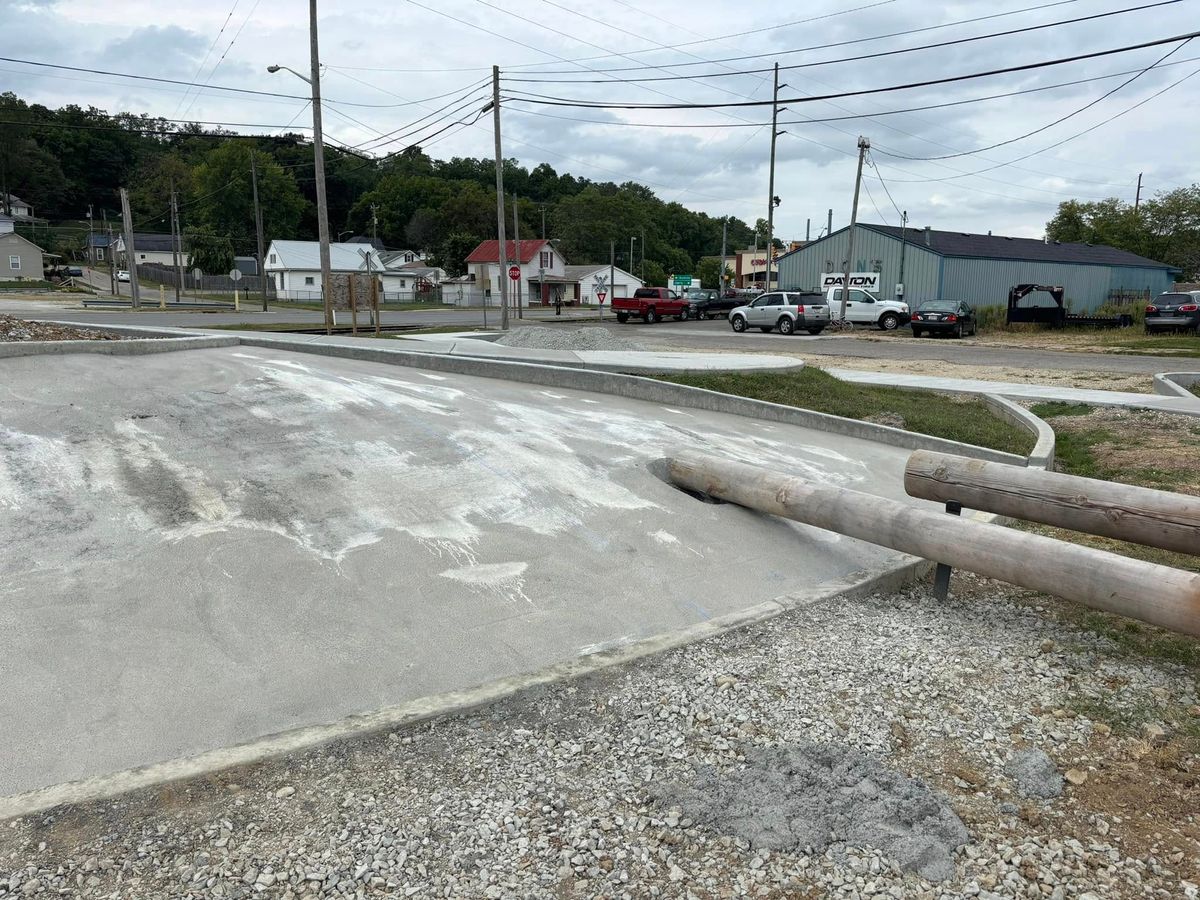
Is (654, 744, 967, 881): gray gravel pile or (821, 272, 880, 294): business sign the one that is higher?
(821, 272, 880, 294): business sign

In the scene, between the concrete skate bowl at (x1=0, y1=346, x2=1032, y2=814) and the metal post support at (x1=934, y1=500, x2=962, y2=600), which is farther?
the metal post support at (x1=934, y1=500, x2=962, y2=600)

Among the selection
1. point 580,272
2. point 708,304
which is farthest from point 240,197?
point 708,304

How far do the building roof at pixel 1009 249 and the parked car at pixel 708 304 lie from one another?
7.94 metres

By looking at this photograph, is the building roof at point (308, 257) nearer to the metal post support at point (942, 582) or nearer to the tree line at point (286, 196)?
the tree line at point (286, 196)

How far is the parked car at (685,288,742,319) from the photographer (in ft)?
147

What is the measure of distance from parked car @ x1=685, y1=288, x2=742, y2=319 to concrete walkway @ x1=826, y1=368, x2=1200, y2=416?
88.3 ft

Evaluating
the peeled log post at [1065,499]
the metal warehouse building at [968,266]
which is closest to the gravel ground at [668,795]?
the peeled log post at [1065,499]

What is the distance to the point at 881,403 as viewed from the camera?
13.3 metres

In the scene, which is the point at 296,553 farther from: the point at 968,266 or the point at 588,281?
the point at 588,281

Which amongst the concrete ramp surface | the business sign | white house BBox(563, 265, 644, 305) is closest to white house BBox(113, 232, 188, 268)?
white house BBox(563, 265, 644, 305)

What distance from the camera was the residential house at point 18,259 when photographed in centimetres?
7819

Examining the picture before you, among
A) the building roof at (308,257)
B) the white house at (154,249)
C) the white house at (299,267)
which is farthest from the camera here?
the white house at (154,249)

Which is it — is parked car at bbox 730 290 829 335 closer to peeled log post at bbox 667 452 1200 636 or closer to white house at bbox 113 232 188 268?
peeled log post at bbox 667 452 1200 636

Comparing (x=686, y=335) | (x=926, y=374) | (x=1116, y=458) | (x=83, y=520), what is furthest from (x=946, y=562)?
(x=686, y=335)
